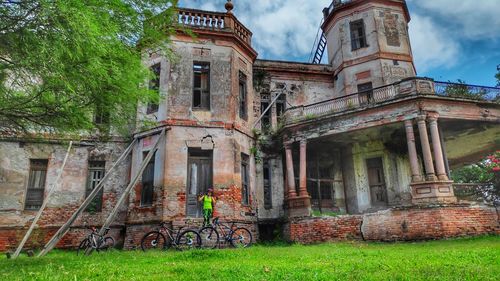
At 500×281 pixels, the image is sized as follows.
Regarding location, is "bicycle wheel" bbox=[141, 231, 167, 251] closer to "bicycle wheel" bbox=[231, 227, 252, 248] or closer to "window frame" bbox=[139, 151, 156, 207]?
"window frame" bbox=[139, 151, 156, 207]

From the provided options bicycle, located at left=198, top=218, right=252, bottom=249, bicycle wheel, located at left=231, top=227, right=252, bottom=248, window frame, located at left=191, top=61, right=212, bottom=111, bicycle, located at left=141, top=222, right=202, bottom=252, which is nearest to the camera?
bicycle, located at left=141, top=222, right=202, bottom=252

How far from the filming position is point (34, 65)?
5414 mm

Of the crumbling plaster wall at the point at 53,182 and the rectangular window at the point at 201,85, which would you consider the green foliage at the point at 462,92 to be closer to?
the rectangular window at the point at 201,85

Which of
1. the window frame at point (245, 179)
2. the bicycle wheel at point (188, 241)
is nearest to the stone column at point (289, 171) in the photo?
the window frame at point (245, 179)

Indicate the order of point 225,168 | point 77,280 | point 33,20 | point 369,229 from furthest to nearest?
point 225,168 < point 369,229 < point 33,20 < point 77,280

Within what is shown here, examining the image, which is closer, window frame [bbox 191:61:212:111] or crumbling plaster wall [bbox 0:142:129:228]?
crumbling plaster wall [bbox 0:142:129:228]

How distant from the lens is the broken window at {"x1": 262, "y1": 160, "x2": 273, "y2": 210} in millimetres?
16281

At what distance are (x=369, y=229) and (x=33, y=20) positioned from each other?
1182cm

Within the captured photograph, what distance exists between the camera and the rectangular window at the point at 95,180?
1449cm

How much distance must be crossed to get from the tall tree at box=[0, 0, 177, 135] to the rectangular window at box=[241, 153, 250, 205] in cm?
765

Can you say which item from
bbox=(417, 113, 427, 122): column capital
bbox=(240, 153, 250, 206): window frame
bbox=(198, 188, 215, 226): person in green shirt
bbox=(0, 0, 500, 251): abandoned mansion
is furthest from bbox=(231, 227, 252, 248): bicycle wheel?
bbox=(417, 113, 427, 122): column capital

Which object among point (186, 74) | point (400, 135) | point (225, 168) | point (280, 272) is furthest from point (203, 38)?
point (280, 272)

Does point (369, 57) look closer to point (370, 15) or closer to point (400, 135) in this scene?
point (370, 15)

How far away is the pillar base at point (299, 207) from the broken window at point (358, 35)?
29.2 feet
